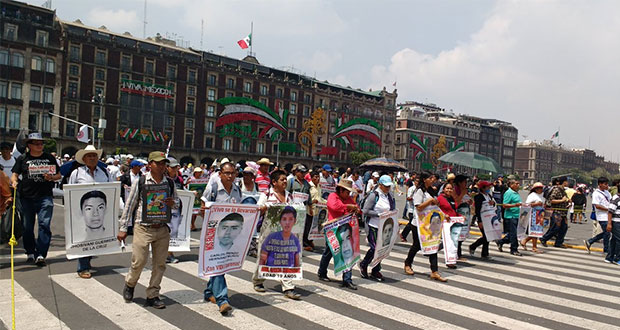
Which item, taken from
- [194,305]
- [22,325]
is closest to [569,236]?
[194,305]

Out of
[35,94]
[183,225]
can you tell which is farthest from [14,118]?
[183,225]

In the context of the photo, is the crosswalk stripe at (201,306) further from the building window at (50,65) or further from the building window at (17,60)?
the building window at (50,65)

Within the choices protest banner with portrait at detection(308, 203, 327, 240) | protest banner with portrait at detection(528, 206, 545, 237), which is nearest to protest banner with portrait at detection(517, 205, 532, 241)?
protest banner with portrait at detection(528, 206, 545, 237)

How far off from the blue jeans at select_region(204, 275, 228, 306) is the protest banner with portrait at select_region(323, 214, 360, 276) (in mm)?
1962

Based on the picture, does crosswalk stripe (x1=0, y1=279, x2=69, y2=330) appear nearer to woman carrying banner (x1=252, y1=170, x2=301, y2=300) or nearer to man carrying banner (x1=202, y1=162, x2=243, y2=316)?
man carrying banner (x1=202, y1=162, x2=243, y2=316)

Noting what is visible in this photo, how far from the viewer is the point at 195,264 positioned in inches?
326

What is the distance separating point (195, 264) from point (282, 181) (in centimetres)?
263

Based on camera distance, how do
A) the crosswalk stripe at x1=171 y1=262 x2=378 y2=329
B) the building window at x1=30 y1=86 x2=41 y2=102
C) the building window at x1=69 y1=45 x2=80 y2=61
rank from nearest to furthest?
the crosswalk stripe at x1=171 y1=262 x2=378 y2=329 → the building window at x1=30 y1=86 x2=41 y2=102 → the building window at x1=69 y1=45 x2=80 y2=61

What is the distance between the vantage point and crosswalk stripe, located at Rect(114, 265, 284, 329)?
520cm

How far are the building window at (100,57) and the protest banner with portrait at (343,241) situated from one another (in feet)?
204

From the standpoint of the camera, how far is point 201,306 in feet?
19.0

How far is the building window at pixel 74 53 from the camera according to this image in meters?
59.0

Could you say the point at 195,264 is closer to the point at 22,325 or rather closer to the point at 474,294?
the point at 22,325

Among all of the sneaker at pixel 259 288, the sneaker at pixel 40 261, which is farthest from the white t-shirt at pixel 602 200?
the sneaker at pixel 40 261
